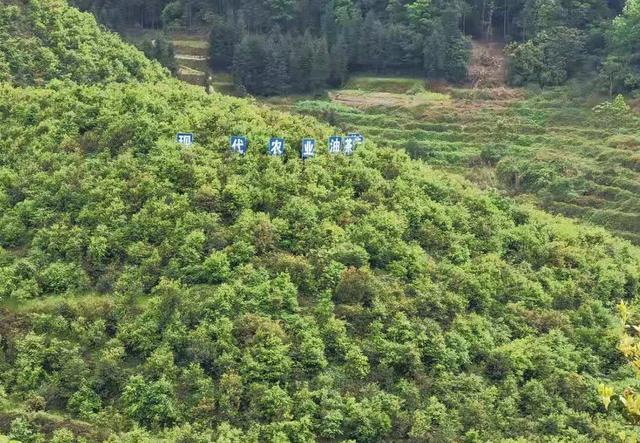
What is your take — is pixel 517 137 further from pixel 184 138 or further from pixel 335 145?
pixel 184 138

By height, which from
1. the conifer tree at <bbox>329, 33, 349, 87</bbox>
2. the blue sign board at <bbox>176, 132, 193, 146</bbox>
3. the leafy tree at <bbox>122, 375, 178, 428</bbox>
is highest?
the conifer tree at <bbox>329, 33, 349, 87</bbox>

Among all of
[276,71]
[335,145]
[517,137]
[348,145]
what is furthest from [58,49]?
[517,137]

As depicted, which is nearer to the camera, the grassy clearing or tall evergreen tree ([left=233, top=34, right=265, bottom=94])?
tall evergreen tree ([left=233, top=34, right=265, bottom=94])

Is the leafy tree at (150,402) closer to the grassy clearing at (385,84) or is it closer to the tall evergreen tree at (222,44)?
the grassy clearing at (385,84)

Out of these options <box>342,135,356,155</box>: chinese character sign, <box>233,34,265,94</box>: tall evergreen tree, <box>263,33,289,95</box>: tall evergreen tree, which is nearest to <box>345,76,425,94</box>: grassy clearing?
<box>263,33,289,95</box>: tall evergreen tree

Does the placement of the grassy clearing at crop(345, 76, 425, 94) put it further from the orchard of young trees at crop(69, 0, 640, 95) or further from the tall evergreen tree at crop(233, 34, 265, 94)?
the tall evergreen tree at crop(233, 34, 265, 94)

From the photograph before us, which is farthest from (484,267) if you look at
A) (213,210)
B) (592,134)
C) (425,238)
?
(592,134)

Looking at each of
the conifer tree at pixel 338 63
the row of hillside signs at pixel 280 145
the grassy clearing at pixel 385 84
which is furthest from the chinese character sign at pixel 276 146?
the conifer tree at pixel 338 63
